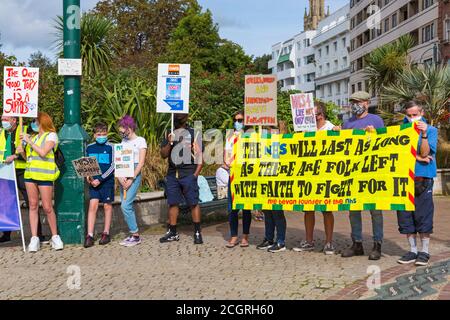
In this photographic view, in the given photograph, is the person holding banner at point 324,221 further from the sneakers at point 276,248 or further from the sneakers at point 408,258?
the sneakers at point 408,258

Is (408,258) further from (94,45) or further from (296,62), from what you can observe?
(296,62)

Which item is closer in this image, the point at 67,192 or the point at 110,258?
the point at 110,258

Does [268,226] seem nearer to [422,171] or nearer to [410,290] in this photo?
[422,171]

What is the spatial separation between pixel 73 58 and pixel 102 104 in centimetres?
482

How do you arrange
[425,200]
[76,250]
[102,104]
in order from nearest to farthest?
[425,200] → [76,250] → [102,104]

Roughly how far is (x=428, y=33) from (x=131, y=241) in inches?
1838

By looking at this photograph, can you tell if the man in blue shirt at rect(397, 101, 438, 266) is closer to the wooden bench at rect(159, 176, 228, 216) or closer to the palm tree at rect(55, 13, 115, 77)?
the wooden bench at rect(159, 176, 228, 216)

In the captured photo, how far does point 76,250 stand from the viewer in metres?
8.41

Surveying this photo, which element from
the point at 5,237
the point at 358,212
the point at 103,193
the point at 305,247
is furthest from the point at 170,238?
the point at 358,212

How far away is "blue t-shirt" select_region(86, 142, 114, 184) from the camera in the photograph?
28.8 ft

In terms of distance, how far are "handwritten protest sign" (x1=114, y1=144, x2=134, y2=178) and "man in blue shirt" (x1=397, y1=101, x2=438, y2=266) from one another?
12.0 ft

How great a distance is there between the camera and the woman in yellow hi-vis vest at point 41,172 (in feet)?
27.5

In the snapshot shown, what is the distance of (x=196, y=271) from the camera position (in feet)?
22.8

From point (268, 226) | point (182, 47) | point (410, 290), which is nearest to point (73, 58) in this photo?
point (268, 226)
